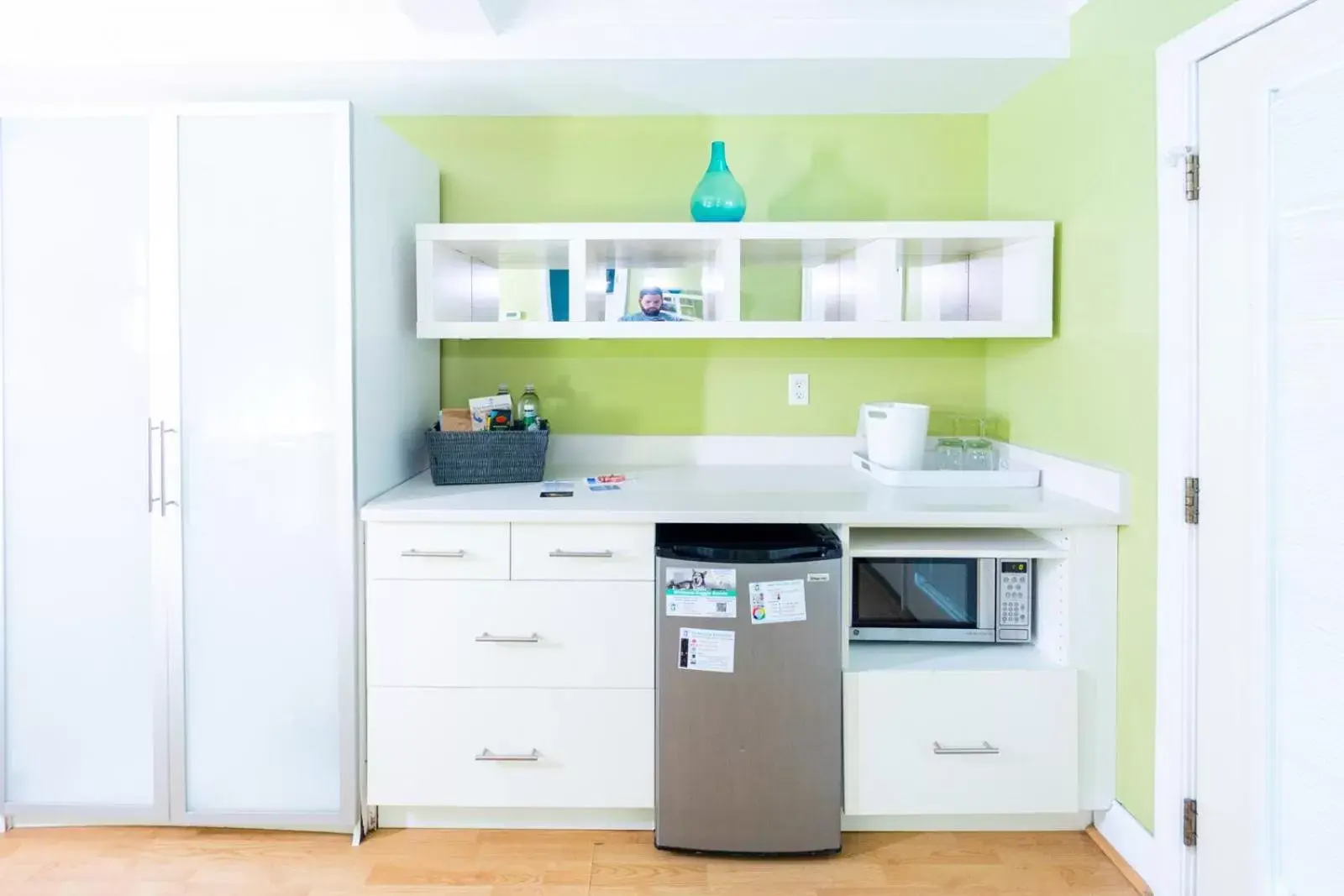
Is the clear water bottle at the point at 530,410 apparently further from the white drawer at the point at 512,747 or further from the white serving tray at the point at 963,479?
the white serving tray at the point at 963,479

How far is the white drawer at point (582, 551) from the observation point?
2059mm

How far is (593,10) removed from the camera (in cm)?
226

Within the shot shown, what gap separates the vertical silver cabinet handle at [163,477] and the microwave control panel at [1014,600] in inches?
81.4

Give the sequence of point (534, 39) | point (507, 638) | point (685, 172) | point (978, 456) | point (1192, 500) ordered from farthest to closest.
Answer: point (685, 172) < point (978, 456) < point (534, 39) < point (507, 638) < point (1192, 500)

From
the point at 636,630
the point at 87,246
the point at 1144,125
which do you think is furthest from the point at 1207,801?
the point at 87,246

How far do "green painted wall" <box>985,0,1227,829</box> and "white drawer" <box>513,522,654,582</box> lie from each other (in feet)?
3.73

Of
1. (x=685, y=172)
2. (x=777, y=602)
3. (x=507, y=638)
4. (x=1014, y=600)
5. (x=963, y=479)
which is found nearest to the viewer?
(x=777, y=602)

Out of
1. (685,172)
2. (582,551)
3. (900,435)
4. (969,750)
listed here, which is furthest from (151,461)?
(969,750)

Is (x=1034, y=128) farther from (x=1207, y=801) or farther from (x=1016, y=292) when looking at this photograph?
(x=1207, y=801)

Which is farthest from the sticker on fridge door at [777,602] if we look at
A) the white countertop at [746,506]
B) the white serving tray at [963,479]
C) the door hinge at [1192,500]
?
the door hinge at [1192,500]

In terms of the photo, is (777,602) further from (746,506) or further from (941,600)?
A: (941,600)

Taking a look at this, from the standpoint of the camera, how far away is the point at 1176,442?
177 cm

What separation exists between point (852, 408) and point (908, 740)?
3.76 ft

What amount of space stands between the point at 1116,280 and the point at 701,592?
124 cm
